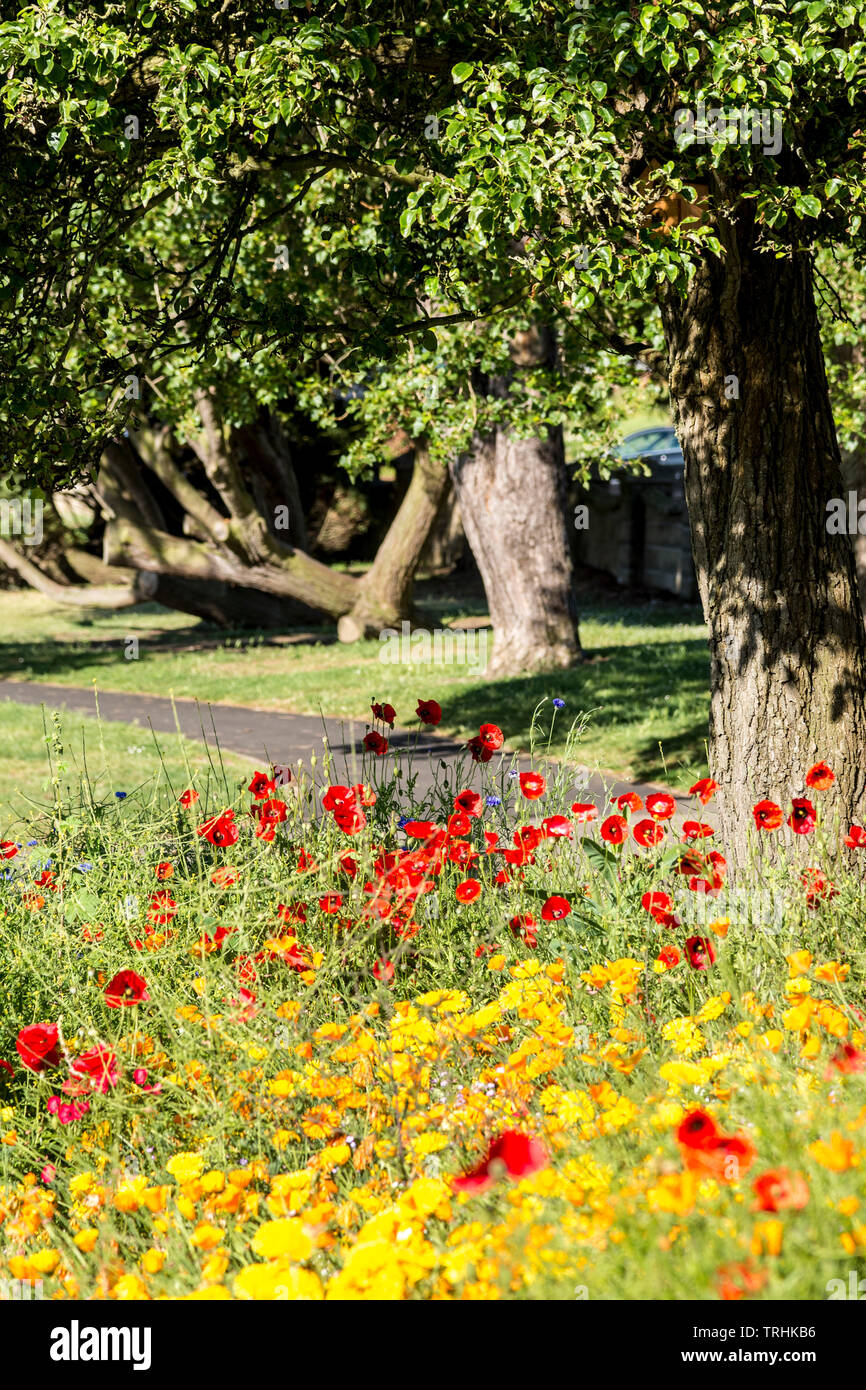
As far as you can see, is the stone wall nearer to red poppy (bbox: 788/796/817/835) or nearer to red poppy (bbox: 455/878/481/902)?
red poppy (bbox: 788/796/817/835)

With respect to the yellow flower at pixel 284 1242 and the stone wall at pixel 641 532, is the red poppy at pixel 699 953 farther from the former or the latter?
the stone wall at pixel 641 532

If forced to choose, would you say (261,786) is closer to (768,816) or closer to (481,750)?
(481,750)

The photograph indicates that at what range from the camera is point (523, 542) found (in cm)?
1306

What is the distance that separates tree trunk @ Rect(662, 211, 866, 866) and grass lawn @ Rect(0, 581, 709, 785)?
1.13 metres

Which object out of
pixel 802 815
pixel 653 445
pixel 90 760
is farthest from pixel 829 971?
pixel 653 445

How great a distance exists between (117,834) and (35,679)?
10962 mm

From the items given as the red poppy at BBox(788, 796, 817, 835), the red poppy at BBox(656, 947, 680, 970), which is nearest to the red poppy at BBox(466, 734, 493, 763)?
the red poppy at BBox(788, 796, 817, 835)

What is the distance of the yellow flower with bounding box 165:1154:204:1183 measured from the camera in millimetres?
2512

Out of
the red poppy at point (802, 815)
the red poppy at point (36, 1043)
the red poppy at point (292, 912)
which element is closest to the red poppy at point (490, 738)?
the red poppy at point (292, 912)

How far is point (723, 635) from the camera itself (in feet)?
15.3

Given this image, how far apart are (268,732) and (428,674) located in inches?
127

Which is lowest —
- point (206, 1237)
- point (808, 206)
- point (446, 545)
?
point (206, 1237)

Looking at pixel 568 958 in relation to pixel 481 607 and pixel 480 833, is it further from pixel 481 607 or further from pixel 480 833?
pixel 481 607

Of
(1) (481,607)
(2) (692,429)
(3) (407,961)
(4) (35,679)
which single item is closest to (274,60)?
(2) (692,429)
